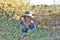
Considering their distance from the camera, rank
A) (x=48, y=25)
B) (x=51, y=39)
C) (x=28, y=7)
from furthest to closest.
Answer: (x=28, y=7) < (x=48, y=25) < (x=51, y=39)

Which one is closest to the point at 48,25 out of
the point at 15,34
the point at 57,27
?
the point at 57,27

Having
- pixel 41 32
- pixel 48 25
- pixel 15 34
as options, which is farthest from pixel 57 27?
pixel 15 34

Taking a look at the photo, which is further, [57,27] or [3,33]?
[57,27]

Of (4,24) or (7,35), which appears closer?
(7,35)

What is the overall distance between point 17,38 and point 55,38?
0.30 m

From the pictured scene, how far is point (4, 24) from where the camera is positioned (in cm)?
198

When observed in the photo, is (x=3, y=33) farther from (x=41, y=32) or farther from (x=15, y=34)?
(x=41, y=32)

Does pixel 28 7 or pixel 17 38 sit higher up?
pixel 17 38

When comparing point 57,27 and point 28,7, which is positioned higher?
point 57,27

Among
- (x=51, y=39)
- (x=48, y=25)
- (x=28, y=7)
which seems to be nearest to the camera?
(x=51, y=39)

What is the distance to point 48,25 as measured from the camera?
1.95 meters

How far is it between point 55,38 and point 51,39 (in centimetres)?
4

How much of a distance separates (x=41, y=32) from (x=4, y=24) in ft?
1.14

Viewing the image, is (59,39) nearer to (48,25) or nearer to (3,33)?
(48,25)
